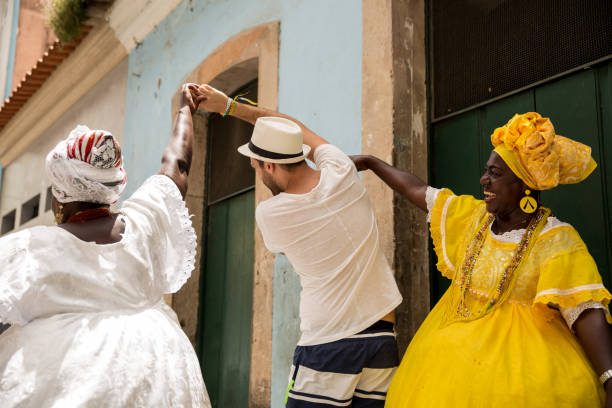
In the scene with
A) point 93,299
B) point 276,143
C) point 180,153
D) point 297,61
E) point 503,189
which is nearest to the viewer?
point 93,299

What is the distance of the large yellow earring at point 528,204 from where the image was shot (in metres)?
2.07

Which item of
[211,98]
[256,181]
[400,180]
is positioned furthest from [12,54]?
[400,180]

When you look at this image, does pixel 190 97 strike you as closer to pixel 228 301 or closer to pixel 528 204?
pixel 528 204

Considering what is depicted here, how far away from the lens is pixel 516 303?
6.55 ft

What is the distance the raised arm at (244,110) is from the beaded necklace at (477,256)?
3.06ft

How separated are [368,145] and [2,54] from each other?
43.5 ft

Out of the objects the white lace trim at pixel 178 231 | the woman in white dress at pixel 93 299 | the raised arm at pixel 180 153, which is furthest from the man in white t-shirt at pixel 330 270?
the woman in white dress at pixel 93 299

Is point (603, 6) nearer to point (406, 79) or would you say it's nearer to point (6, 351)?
point (406, 79)

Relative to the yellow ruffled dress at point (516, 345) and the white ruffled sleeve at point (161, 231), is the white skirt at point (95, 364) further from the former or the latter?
the yellow ruffled dress at point (516, 345)

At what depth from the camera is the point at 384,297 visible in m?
2.35

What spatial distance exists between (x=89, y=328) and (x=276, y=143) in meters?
1.11

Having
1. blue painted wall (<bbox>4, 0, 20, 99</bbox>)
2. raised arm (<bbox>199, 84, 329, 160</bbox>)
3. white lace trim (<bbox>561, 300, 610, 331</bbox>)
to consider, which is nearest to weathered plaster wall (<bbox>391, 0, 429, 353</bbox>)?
raised arm (<bbox>199, 84, 329, 160</bbox>)

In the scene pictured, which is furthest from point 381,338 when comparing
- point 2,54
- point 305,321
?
point 2,54

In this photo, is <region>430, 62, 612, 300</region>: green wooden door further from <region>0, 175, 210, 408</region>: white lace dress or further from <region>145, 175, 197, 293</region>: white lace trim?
<region>0, 175, 210, 408</region>: white lace dress
